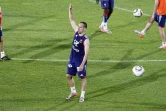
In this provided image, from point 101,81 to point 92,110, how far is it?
8.38 feet

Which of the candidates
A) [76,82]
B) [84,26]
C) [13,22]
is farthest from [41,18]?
[84,26]

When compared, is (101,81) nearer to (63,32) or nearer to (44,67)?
(44,67)

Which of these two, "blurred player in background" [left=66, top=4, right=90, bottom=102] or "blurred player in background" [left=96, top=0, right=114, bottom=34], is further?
"blurred player in background" [left=96, top=0, right=114, bottom=34]

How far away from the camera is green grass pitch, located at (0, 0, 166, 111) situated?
1424cm

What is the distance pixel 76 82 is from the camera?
52.5ft

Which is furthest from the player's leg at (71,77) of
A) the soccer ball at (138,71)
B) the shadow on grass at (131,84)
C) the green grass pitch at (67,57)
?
the soccer ball at (138,71)

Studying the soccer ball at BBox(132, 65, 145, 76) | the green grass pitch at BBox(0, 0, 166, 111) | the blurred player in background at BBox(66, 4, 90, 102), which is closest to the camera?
the blurred player in background at BBox(66, 4, 90, 102)

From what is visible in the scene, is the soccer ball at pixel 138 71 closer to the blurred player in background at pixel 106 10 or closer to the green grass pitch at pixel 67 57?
the green grass pitch at pixel 67 57

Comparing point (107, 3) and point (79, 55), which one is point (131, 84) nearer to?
point (79, 55)

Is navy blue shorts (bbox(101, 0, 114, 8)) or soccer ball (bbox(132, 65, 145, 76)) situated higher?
navy blue shorts (bbox(101, 0, 114, 8))

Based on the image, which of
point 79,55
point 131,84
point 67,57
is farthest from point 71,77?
point 67,57

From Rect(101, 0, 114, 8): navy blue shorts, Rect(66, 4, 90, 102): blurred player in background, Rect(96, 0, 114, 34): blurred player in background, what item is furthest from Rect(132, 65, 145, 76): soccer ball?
Rect(101, 0, 114, 8): navy blue shorts

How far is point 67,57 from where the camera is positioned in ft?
61.0

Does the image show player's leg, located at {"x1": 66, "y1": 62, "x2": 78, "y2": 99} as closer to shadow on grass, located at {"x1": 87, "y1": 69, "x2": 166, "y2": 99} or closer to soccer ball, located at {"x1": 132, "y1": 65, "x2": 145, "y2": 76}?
shadow on grass, located at {"x1": 87, "y1": 69, "x2": 166, "y2": 99}
